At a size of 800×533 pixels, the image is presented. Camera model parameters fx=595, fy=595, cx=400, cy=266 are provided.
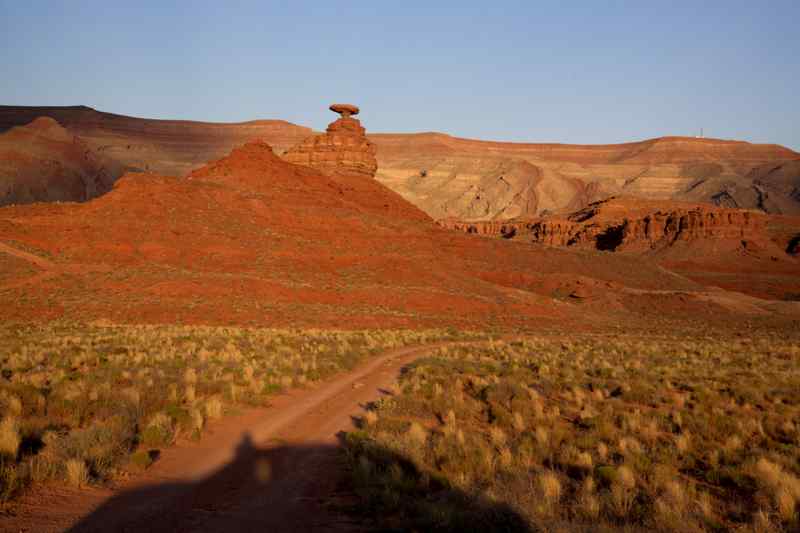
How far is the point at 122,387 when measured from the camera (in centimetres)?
1270

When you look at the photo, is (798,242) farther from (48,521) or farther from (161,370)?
(48,521)

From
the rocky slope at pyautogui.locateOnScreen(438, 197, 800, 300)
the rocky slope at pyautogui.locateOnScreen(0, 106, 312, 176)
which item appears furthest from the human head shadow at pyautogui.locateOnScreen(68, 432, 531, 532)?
the rocky slope at pyautogui.locateOnScreen(0, 106, 312, 176)

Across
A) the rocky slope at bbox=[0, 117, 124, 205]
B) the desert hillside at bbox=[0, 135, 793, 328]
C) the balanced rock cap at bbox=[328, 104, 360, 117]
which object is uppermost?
the balanced rock cap at bbox=[328, 104, 360, 117]

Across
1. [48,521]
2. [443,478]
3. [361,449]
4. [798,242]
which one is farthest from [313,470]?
[798,242]

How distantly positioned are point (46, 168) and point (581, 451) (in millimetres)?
91710

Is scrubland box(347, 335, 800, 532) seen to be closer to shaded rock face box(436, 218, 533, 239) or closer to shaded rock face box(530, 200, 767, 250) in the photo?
shaded rock face box(530, 200, 767, 250)

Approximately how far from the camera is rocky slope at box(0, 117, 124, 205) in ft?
254

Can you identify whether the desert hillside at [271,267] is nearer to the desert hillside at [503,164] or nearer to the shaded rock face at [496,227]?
the shaded rock face at [496,227]

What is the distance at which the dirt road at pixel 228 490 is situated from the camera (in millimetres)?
6379

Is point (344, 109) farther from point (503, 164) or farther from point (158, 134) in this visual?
point (158, 134)

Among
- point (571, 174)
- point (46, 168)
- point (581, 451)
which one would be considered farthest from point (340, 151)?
point (571, 174)

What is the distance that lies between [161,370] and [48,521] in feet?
29.4

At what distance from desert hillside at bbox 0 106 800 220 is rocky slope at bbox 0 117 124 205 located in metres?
24.7

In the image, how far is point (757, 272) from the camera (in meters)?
71.3
